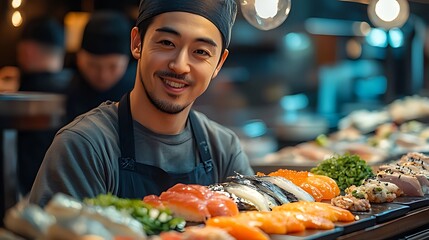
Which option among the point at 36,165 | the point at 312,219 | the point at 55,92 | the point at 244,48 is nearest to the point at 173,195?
the point at 312,219

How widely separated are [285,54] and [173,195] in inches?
451

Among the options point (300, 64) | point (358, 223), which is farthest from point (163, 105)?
point (300, 64)

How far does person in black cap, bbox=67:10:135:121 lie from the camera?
8070mm

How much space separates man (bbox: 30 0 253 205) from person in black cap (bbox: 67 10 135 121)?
3906 millimetres

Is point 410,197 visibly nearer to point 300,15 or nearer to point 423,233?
point 423,233

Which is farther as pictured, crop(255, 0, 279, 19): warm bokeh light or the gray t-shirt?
crop(255, 0, 279, 19): warm bokeh light

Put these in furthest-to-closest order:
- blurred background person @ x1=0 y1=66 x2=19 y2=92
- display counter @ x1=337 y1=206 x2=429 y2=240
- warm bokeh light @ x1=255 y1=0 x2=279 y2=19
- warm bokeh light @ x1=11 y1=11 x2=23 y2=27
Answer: warm bokeh light @ x1=11 y1=11 x2=23 y2=27 < blurred background person @ x1=0 y1=66 x2=19 y2=92 < warm bokeh light @ x1=255 y1=0 x2=279 y2=19 < display counter @ x1=337 y1=206 x2=429 y2=240

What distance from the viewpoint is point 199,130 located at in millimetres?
4363

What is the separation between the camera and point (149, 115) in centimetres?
402

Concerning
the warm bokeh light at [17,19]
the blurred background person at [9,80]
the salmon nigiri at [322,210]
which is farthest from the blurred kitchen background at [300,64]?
the salmon nigiri at [322,210]

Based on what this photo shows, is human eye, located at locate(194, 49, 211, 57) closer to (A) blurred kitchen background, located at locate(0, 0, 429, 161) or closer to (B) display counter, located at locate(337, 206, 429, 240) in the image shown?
(B) display counter, located at locate(337, 206, 429, 240)

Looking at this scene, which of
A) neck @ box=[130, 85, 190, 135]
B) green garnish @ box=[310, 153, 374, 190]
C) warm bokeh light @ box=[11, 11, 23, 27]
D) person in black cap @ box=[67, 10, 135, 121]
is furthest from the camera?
warm bokeh light @ box=[11, 11, 23, 27]

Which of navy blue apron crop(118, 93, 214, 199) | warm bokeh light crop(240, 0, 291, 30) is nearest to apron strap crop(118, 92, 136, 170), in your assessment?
navy blue apron crop(118, 93, 214, 199)

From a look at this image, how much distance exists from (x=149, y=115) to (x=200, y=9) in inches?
23.9
